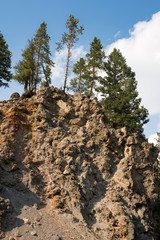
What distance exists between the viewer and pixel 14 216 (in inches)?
424

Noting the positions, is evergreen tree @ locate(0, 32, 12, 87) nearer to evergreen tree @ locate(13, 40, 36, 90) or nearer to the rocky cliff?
evergreen tree @ locate(13, 40, 36, 90)

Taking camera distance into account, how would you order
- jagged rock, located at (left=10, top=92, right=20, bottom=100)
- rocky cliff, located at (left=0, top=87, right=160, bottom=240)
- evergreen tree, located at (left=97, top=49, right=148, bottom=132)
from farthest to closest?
evergreen tree, located at (left=97, top=49, right=148, bottom=132)
jagged rock, located at (left=10, top=92, right=20, bottom=100)
rocky cliff, located at (left=0, top=87, right=160, bottom=240)

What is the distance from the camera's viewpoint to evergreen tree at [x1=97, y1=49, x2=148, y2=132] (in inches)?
1031

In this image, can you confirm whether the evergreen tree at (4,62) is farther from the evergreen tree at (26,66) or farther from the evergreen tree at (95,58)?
the evergreen tree at (95,58)

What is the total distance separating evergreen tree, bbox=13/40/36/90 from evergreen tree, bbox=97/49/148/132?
433 inches

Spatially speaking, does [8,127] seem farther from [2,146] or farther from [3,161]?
[3,161]

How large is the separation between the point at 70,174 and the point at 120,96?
1667 centimetres

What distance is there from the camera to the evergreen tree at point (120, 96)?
26.2m

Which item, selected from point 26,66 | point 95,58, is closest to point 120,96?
point 95,58

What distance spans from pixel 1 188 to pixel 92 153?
812 centimetres

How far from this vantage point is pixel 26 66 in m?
30.0

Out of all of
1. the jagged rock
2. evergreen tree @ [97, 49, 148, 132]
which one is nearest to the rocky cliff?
the jagged rock

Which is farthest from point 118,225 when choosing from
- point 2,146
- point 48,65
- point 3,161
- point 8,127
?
point 48,65

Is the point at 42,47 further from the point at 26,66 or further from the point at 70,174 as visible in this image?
the point at 70,174
